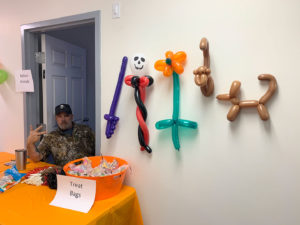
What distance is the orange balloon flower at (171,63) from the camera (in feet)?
3.92

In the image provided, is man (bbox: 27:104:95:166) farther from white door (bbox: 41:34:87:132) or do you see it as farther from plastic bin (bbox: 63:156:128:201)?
plastic bin (bbox: 63:156:128:201)

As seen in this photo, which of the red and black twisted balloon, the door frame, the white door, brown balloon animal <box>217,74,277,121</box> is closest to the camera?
brown balloon animal <box>217,74,277,121</box>

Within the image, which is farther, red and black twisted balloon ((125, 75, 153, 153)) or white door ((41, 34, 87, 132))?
white door ((41, 34, 87, 132))

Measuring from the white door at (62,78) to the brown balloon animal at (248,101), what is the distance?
1.53 m

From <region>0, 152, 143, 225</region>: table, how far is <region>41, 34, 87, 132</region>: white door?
2.64ft

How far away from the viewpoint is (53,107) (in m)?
2.09

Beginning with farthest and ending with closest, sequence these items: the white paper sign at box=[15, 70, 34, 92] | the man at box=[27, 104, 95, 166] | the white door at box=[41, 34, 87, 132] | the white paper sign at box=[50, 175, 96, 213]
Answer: the white door at box=[41, 34, 87, 132] → the white paper sign at box=[15, 70, 34, 92] → the man at box=[27, 104, 95, 166] → the white paper sign at box=[50, 175, 96, 213]

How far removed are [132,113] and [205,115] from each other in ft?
1.54

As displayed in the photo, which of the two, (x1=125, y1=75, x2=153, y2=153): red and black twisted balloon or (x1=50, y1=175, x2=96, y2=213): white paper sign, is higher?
(x1=125, y1=75, x2=153, y2=153): red and black twisted balloon

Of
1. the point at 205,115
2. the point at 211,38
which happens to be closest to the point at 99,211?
the point at 205,115

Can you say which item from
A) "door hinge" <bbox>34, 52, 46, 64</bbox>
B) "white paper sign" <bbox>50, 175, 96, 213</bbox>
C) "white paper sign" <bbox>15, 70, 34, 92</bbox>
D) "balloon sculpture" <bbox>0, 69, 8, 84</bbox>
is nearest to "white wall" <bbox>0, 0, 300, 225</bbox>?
→ "white paper sign" <bbox>50, 175, 96, 213</bbox>

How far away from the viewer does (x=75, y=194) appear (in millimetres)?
1206

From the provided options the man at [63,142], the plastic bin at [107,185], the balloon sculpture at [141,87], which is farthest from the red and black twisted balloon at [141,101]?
the man at [63,142]

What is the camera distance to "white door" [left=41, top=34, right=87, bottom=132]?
202 cm
